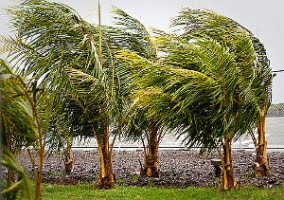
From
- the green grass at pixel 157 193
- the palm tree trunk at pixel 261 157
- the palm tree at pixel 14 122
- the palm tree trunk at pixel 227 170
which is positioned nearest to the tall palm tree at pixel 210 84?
the palm tree trunk at pixel 227 170

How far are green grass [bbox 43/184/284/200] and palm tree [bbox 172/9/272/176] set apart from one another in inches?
22.6

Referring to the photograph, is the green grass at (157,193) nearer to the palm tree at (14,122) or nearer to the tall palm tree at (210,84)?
the tall palm tree at (210,84)

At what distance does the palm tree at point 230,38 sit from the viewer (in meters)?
3.45

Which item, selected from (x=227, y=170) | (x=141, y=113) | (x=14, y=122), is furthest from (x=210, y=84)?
(x=14, y=122)

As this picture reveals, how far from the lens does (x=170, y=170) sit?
484 cm

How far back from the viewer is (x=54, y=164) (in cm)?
593

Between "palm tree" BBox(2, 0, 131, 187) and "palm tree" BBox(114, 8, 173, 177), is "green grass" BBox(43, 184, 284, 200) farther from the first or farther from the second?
"palm tree" BBox(114, 8, 173, 177)

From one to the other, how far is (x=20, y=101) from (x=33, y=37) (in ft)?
7.79

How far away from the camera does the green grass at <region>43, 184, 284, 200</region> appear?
3.09 m

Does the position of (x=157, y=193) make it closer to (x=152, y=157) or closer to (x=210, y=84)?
(x=210, y=84)

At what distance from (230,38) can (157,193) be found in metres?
1.27

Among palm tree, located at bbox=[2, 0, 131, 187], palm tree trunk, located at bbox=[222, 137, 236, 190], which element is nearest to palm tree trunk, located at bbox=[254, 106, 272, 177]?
palm tree trunk, located at bbox=[222, 137, 236, 190]

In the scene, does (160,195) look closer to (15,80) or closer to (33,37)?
(33,37)

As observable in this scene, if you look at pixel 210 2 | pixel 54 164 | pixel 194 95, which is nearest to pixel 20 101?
pixel 194 95
